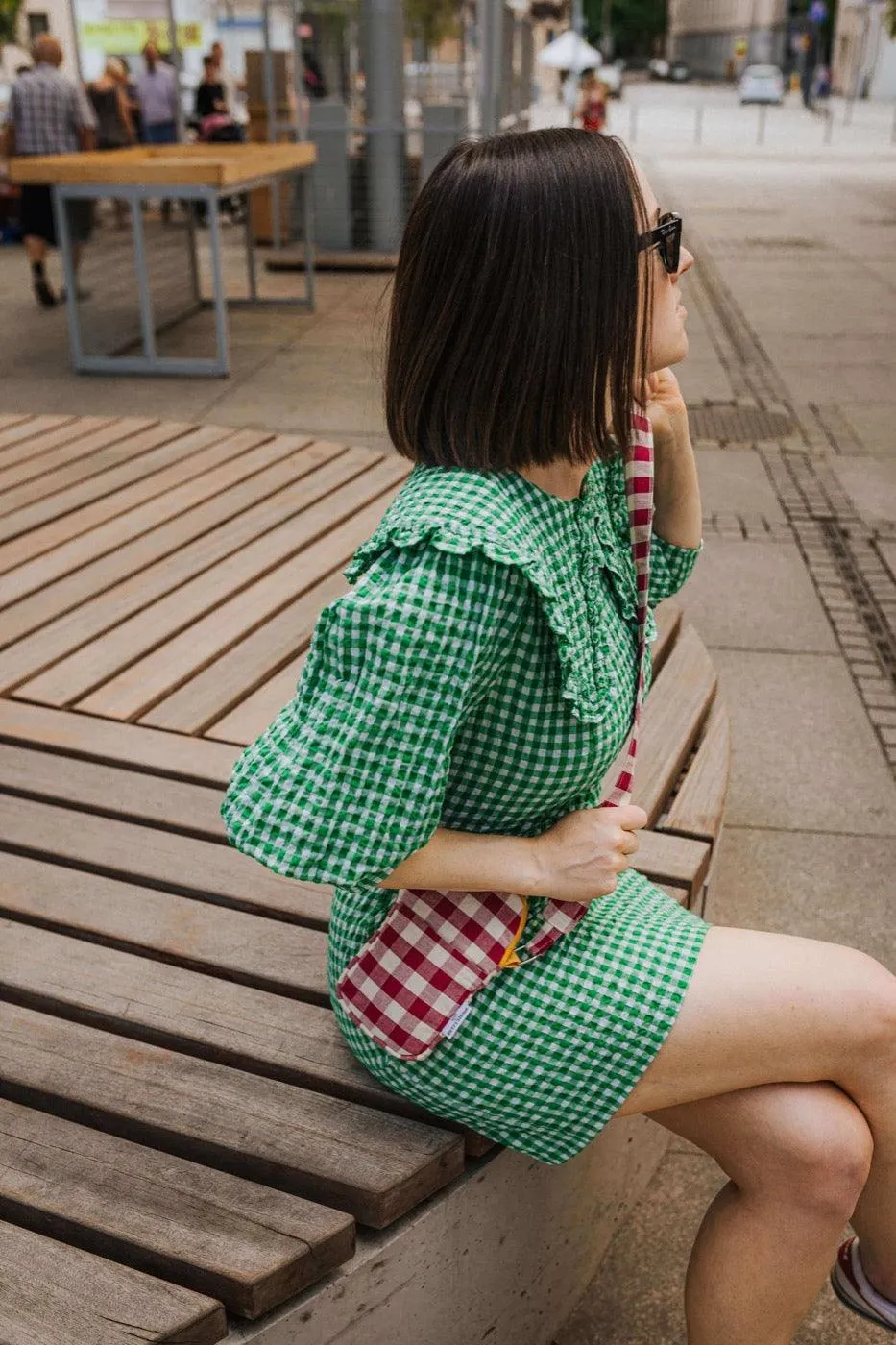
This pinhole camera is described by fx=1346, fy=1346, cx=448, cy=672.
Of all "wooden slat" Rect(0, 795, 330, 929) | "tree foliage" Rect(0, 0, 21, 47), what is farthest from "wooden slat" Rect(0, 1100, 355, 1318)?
"tree foliage" Rect(0, 0, 21, 47)

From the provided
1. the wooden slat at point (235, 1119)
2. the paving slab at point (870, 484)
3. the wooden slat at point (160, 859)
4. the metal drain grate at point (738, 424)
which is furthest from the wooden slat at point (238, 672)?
the metal drain grate at point (738, 424)

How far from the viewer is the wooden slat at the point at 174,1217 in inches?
59.3

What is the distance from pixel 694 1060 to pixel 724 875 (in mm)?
1559

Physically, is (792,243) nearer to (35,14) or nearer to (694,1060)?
(694,1060)

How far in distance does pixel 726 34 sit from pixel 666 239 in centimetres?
10004

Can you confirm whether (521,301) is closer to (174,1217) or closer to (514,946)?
(514,946)

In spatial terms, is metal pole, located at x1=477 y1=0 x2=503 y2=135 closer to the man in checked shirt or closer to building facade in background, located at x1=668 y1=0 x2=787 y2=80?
the man in checked shirt

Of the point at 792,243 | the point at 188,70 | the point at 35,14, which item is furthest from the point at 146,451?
the point at 35,14

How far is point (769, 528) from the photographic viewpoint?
211 inches

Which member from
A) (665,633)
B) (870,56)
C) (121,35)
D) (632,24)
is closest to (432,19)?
(121,35)

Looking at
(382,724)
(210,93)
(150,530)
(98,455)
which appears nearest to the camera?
(382,724)

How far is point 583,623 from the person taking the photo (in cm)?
156

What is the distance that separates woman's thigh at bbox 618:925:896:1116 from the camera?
159cm

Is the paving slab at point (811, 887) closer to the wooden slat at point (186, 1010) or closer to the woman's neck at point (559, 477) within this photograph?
the wooden slat at point (186, 1010)
